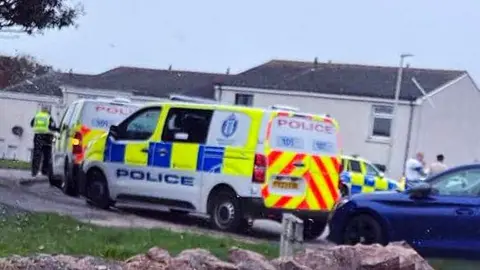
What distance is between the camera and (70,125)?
20688 millimetres

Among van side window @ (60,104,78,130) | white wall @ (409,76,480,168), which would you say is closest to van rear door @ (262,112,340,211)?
van side window @ (60,104,78,130)

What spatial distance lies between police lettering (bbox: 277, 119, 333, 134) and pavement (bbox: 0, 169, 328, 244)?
153 centimetres

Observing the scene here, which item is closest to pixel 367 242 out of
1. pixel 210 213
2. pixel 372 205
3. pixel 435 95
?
pixel 372 205

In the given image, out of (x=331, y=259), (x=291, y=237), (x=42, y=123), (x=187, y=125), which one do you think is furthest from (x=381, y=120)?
(x=331, y=259)

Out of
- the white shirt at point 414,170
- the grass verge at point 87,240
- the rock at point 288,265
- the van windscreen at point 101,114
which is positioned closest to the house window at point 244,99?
the white shirt at point 414,170

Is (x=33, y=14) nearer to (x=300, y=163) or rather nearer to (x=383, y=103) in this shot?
(x=300, y=163)

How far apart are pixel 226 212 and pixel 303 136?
1.45m

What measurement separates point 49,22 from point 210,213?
5.31 metres

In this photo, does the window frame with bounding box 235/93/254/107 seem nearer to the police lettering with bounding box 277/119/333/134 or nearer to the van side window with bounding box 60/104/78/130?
the van side window with bounding box 60/104/78/130

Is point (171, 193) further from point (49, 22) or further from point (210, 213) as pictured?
point (49, 22)

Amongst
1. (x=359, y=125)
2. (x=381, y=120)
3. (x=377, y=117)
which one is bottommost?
(x=359, y=125)

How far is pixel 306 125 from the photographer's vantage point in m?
15.5

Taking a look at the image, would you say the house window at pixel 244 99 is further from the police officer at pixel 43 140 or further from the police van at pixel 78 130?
the police van at pixel 78 130

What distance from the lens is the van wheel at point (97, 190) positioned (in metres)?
17.4
